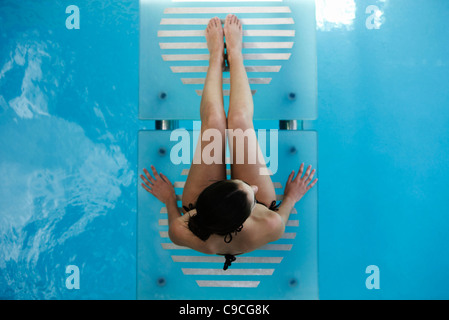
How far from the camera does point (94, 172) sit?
10.1ft

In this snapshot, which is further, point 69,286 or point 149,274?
point 69,286

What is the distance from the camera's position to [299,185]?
1789mm

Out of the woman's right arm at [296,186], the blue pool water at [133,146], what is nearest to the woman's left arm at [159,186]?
the woman's right arm at [296,186]

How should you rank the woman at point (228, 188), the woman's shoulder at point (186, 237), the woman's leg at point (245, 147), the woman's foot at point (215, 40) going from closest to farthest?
the woman at point (228, 188) < the woman's shoulder at point (186, 237) < the woman's leg at point (245, 147) < the woman's foot at point (215, 40)

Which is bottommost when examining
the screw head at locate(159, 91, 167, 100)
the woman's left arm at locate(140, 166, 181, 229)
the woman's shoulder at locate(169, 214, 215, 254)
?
the woman's shoulder at locate(169, 214, 215, 254)

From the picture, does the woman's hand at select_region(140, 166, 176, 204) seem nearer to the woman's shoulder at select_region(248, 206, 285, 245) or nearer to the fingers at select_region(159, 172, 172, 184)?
the fingers at select_region(159, 172, 172, 184)

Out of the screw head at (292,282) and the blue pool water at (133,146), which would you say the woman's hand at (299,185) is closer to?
the screw head at (292,282)

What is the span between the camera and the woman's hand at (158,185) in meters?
1.80

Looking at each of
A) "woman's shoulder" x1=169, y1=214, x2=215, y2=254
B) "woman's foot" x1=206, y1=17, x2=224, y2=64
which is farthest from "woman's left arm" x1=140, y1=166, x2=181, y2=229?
"woman's foot" x1=206, y1=17, x2=224, y2=64

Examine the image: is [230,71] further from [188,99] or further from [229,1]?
[229,1]

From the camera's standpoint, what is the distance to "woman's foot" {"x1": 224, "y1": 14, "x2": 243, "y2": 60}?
68.6 inches

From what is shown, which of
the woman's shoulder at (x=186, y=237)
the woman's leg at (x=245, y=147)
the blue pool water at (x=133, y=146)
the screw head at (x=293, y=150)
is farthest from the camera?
the blue pool water at (x=133, y=146)
